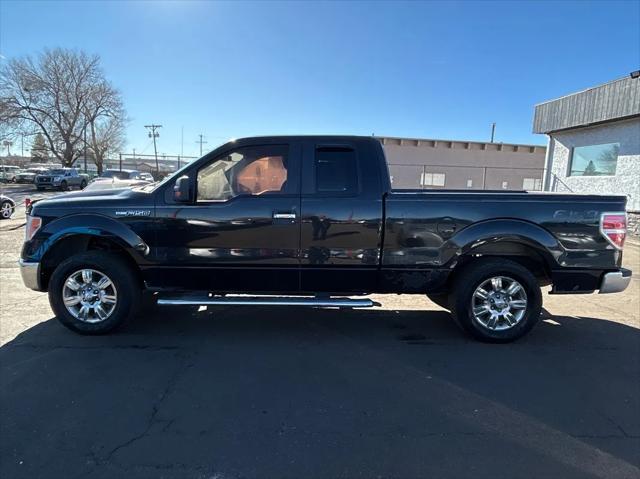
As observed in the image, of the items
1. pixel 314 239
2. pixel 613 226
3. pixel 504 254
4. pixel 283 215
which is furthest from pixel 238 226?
pixel 613 226

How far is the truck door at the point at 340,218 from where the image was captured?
4.38 m

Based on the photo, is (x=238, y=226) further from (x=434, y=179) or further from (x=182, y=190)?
(x=434, y=179)

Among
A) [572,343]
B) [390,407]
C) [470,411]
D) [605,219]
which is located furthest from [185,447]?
[605,219]

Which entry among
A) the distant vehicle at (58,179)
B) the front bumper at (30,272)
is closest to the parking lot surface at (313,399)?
the front bumper at (30,272)

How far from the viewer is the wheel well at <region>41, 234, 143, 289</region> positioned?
4.56m

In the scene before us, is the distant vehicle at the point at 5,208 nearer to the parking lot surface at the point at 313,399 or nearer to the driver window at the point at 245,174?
the parking lot surface at the point at 313,399

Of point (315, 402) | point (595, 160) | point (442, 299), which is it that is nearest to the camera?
point (315, 402)

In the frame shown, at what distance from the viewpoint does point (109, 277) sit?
4.46m

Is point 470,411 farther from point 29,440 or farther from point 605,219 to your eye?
point 29,440

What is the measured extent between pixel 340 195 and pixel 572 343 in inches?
119

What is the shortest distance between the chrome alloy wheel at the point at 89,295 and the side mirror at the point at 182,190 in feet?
3.82

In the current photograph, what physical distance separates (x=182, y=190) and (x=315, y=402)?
7.99 feet

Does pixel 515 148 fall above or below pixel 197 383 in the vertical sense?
above

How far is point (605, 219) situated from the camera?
4.38 meters
